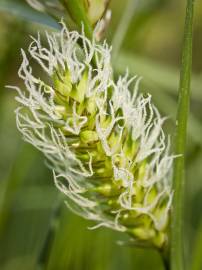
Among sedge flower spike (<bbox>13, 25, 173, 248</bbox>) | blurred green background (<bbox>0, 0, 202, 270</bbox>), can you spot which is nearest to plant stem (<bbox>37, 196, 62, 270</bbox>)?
blurred green background (<bbox>0, 0, 202, 270</bbox>)

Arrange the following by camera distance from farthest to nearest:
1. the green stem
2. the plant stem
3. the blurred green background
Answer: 1. the blurred green background
2. the plant stem
3. the green stem

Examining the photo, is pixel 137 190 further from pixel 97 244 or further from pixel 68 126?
pixel 97 244

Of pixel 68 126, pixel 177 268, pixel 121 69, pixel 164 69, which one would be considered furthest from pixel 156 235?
pixel 164 69

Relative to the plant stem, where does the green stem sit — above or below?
above

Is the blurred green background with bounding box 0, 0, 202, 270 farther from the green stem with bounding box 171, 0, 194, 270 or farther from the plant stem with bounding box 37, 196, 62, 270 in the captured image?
the green stem with bounding box 171, 0, 194, 270

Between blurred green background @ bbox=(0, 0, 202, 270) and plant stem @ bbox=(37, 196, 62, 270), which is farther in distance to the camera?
blurred green background @ bbox=(0, 0, 202, 270)

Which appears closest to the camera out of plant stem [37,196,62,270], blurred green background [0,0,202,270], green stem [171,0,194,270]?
green stem [171,0,194,270]
